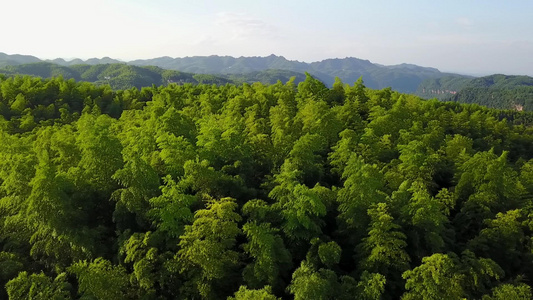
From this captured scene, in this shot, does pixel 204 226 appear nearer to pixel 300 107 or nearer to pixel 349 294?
pixel 349 294

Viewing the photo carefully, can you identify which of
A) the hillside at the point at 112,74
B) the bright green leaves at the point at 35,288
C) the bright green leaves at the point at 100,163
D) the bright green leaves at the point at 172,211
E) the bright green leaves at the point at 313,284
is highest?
the hillside at the point at 112,74

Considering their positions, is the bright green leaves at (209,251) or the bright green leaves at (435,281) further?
the bright green leaves at (209,251)

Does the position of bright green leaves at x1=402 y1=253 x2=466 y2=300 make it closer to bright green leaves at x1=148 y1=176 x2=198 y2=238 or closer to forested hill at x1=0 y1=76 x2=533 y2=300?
forested hill at x1=0 y1=76 x2=533 y2=300

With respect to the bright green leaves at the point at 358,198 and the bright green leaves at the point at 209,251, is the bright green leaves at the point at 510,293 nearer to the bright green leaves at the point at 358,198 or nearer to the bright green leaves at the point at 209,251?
the bright green leaves at the point at 358,198

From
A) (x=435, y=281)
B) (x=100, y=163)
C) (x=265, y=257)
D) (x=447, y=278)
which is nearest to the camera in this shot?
(x=435, y=281)

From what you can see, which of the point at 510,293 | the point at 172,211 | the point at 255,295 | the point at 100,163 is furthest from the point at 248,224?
the point at 510,293

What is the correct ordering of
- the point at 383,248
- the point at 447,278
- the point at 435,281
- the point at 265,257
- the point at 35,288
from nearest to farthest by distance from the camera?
the point at 35,288 < the point at 435,281 < the point at 447,278 < the point at 265,257 < the point at 383,248

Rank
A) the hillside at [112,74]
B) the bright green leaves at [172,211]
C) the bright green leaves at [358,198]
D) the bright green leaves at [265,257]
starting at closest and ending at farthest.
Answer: the bright green leaves at [265,257], the bright green leaves at [172,211], the bright green leaves at [358,198], the hillside at [112,74]

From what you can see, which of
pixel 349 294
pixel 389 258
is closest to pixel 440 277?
pixel 389 258

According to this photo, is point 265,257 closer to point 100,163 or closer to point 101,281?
point 101,281

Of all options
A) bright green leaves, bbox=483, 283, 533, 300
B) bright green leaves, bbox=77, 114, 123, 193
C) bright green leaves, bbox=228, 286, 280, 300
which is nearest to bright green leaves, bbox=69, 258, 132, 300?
bright green leaves, bbox=228, 286, 280, 300

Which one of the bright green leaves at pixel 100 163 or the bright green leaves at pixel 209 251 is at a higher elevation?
the bright green leaves at pixel 100 163

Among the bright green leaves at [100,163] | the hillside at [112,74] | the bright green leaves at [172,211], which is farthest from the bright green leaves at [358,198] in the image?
the hillside at [112,74]
